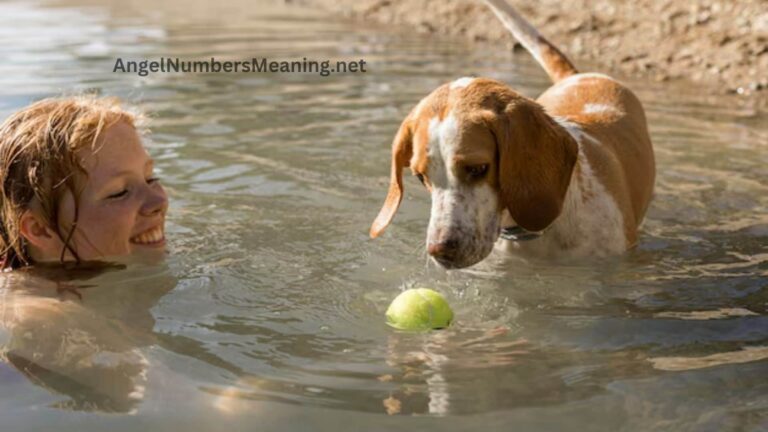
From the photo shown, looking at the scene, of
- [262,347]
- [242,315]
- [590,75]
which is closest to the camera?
[262,347]

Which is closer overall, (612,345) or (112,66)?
(612,345)

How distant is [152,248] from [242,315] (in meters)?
0.91

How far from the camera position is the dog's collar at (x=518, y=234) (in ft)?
16.3

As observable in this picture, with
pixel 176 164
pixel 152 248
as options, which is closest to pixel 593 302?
pixel 152 248

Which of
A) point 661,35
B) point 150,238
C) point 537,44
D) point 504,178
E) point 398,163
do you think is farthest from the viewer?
point 661,35

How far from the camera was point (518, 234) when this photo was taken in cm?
499

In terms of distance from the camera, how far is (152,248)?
205 inches

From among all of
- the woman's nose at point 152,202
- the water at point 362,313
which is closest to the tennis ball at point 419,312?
the water at point 362,313

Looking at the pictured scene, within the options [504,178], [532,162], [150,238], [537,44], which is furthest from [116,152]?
[537,44]

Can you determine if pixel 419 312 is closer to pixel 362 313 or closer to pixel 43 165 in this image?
pixel 362 313

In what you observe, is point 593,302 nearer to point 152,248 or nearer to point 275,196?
point 152,248

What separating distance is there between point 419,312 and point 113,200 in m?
1.59

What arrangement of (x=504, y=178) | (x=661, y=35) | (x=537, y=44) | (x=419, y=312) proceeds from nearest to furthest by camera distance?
(x=419, y=312) < (x=504, y=178) < (x=537, y=44) < (x=661, y=35)

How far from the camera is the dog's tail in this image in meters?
7.04
